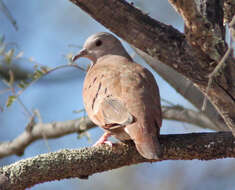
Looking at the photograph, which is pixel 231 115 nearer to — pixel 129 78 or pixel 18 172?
pixel 129 78

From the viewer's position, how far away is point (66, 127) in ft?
20.7

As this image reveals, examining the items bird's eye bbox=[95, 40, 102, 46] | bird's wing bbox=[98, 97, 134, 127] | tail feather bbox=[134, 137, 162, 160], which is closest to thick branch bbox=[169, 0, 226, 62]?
tail feather bbox=[134, 137, 162, 160]

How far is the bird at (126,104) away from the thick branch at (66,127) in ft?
3.93

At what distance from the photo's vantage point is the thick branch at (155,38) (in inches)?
113

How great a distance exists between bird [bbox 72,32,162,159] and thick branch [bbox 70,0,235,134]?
83cm

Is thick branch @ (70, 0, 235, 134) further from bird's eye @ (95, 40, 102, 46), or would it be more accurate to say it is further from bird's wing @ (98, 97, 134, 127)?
bird's eye @ (95, 40, 102, 46)

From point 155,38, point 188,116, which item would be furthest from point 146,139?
point 188,116

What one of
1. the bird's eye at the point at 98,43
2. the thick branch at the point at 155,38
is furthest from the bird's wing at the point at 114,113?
the bird's eye at the point at 98,43

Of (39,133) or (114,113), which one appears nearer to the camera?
(114,113)

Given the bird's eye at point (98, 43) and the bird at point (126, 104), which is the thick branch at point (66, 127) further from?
the bird at point (126, 104)

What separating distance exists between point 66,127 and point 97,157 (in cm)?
273

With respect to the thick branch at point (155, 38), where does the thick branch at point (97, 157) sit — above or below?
below

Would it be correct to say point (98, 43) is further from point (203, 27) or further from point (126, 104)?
point (203, 27)

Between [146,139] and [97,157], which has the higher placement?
[146,139]
